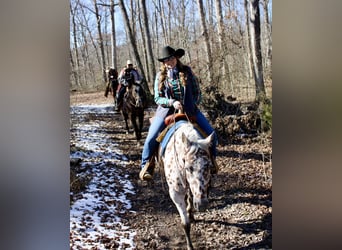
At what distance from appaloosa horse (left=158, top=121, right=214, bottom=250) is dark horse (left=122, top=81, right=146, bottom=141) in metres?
0.26

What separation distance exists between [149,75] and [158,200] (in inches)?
37.3

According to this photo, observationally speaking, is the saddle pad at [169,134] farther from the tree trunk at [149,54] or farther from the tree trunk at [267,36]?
the tree trunk at [267,36]

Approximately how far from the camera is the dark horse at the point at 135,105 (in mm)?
2924

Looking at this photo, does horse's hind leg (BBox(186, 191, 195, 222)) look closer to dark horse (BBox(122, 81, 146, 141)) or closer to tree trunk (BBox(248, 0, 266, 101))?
dark horse (BBox(122, 81, 146, 141))

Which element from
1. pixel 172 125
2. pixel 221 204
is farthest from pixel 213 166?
pixel 172 125

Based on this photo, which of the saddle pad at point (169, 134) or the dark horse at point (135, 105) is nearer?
the saddle pad at point (169, 134)

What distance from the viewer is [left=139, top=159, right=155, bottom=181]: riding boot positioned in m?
2.86

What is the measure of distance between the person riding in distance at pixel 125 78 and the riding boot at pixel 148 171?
482 mm

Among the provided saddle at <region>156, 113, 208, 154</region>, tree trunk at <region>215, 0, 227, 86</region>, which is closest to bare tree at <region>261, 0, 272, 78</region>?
tree trunk at <region>215, 0, 227, 86</region>

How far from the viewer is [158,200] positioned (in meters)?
2.86

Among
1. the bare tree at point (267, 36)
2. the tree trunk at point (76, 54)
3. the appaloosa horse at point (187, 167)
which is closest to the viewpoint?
the appaloosa horse at point (187, 167)

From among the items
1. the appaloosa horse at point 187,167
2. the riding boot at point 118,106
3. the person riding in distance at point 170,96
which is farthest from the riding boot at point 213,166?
the riding boot at point 118,106
